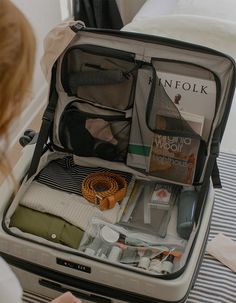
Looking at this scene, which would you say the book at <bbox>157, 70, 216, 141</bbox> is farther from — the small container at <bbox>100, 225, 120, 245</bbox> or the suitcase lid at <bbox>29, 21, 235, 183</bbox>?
the small container at <bbox>100, 225, 120, 245</bbox>

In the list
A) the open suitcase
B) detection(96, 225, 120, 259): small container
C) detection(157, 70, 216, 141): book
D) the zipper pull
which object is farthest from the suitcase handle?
the zipper pull

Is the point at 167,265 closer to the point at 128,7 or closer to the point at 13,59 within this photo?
the point at 13,59

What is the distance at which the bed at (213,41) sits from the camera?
1.16 m

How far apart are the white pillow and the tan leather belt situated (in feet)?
2.94

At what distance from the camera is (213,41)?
162 centimetres

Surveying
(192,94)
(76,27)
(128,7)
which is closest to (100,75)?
(76,27)

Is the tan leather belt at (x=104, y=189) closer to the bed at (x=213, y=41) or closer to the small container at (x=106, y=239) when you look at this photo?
the small container at (x=106, y=239)

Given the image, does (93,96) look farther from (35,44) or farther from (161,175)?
(35,44)

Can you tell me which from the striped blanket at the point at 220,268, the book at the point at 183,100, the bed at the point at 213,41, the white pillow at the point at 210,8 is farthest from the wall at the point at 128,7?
the book at the point at 183,100

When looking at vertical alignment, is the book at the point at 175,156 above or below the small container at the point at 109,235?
above

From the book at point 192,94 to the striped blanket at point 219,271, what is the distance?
1.10ft

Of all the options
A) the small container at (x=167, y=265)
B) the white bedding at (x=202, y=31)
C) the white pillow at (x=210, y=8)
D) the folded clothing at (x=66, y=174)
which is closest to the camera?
the small container at (x=167, y=265)

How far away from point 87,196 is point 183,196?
0.25 meters

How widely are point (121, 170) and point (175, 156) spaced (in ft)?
0.56
